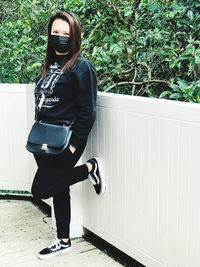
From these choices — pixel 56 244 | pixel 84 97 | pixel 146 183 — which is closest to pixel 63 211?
pixel 56 244

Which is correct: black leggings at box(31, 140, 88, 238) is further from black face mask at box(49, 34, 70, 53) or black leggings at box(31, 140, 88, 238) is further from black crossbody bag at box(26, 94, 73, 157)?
black face mask at box(49, 34, 70, 53)

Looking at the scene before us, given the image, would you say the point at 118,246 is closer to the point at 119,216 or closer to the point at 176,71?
the point at 119,216

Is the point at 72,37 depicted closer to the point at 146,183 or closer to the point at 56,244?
the point at 146,183

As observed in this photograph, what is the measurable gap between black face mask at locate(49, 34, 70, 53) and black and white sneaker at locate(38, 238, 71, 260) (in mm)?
1405

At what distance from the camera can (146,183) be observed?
2.67 meters

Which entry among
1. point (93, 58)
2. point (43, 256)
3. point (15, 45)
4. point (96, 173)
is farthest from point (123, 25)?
point (43, 256)

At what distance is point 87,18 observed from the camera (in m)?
4.92

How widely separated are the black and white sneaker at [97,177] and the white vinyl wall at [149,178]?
0.05 m

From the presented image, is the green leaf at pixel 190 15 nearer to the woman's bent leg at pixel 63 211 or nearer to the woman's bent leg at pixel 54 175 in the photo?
the woman's bent leg at pixel 54 175

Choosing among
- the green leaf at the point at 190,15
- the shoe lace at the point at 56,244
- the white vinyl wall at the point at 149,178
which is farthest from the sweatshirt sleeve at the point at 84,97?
the green leaf at the point at 190,15

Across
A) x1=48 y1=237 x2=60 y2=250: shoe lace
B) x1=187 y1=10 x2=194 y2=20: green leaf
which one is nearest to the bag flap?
x1=48 y1=237 x2=60 y2=250: shoe lace

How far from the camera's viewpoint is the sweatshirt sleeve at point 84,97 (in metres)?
2.83

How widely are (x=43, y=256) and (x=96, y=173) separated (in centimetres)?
72

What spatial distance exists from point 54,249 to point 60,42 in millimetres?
1500
